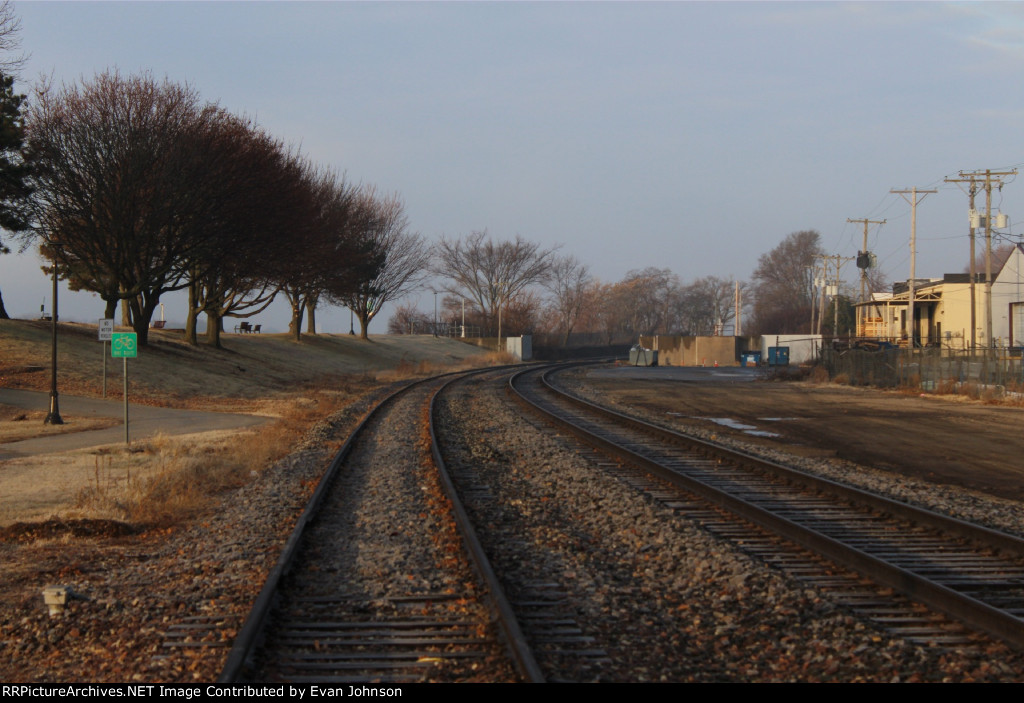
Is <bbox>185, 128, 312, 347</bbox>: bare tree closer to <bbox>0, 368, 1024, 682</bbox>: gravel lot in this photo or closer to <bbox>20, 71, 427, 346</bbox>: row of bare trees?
<bbox>20, 71, 427, 346</bbox>: row of bare trees

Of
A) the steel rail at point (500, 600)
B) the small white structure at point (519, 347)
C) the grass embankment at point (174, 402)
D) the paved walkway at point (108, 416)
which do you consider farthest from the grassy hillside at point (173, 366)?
the steel rail at point (500, 600)

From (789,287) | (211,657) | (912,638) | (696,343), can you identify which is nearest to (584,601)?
(912,638)

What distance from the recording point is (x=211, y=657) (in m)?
5.33

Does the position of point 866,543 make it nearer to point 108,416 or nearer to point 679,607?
point 679,607

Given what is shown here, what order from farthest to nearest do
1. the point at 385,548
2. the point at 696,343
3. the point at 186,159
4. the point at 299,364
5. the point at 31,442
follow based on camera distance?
the point at 696,343 < the point at 299,364 < the point at 186,159 < the point at 31,442 < the point at 385,548

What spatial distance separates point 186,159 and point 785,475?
3006 cm

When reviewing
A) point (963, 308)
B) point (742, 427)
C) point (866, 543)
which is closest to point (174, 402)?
point (742, 427)

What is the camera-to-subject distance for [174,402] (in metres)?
29.9

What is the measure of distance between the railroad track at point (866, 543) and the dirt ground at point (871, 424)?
320cm

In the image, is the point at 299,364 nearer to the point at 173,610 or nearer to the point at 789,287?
the point at 173,610

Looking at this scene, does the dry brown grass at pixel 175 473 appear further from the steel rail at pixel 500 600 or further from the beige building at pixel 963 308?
the beige building at pixel 963 308

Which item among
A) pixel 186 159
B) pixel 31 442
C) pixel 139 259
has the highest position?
pixel 186 159

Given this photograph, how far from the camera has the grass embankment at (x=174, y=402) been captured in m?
11.6

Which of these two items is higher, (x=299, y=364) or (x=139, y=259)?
(x=139, y=259)
